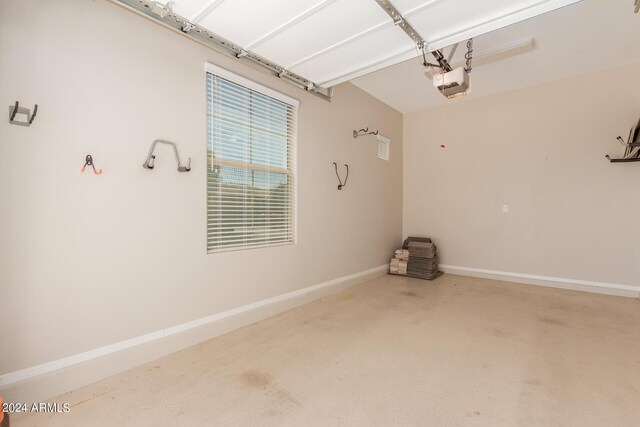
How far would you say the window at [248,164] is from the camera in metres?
2.88

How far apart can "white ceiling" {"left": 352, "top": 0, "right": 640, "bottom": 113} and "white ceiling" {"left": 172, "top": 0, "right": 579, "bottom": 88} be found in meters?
1.30

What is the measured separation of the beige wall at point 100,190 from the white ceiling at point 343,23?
1.49 feet

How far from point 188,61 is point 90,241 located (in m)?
1.77

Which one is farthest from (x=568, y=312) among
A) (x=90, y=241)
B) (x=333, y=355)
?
(x=90, y=241)

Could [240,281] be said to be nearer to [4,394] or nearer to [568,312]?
[4,394]

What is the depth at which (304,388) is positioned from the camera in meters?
2.04

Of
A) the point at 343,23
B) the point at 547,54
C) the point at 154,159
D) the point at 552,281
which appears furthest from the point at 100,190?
the point at 552,281

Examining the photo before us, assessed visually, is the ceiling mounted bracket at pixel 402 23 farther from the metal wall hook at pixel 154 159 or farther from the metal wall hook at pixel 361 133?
the metal wall hook at pixel 154 159

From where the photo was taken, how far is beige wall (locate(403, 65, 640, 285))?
14.0 ft

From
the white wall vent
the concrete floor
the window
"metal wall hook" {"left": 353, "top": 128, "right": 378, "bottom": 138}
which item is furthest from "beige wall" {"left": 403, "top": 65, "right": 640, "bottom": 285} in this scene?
the window

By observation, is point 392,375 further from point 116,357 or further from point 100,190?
point 100,190

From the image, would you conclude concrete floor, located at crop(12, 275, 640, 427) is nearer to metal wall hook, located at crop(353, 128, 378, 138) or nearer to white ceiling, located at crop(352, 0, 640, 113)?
metal wall hook, located at crop(353, 128, 378, 138)

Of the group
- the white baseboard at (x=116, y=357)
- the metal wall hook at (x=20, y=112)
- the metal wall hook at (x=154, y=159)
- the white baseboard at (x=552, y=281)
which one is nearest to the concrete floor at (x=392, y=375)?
the white baseboard at (x=116, y=357)

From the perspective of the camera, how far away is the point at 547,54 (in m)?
3.90
